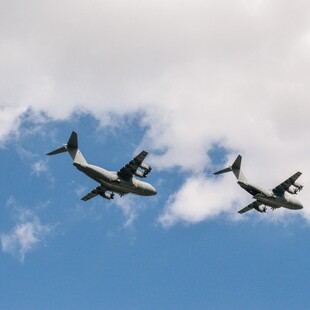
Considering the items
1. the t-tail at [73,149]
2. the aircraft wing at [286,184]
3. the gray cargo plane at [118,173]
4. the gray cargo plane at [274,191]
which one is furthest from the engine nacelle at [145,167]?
the aircraft wing at [286,184]

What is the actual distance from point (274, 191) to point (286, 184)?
177cm

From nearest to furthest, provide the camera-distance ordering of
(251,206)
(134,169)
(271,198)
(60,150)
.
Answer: (60,150) → (134,169) → (271,198) → (251,206)

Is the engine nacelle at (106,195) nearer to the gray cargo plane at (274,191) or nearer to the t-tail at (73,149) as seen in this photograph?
the t-tail at (73,149)

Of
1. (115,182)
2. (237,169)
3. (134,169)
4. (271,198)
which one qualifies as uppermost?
(237,169)

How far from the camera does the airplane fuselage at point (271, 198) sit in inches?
2916

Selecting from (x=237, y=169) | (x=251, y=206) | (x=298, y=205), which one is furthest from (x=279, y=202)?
(x=251, y=206)

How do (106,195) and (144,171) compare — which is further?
(106,195)

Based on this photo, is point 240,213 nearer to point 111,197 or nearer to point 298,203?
point 298,203

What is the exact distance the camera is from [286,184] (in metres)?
76.8

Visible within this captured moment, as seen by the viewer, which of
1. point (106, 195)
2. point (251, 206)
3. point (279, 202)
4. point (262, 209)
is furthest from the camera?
point (251, 206)

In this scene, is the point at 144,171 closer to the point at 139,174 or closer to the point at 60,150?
the point at 139,174

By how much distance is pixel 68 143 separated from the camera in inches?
2648

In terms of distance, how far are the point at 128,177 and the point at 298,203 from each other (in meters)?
24.6

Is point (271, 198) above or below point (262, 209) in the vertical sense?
below
